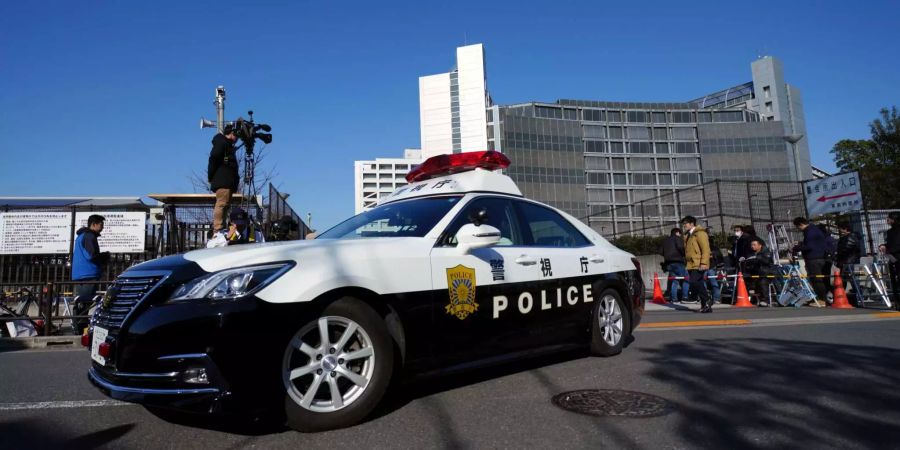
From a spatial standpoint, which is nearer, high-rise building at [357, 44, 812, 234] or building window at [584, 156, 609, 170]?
high-rise building at [357, 44, 812, 234]

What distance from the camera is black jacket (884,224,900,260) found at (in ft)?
32.8

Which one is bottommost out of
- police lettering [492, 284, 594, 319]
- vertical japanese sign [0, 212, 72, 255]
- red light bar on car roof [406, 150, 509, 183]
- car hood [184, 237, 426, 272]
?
police lettering [492, 284, 594, 319]

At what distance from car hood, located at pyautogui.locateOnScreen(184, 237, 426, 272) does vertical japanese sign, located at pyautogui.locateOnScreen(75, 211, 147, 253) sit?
965 cm

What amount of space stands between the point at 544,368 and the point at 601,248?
1413 mm

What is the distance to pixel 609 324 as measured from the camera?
5.11 meters

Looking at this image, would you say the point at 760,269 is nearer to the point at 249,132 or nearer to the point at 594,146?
the point at 249,132

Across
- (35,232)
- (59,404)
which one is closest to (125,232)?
(35,232)

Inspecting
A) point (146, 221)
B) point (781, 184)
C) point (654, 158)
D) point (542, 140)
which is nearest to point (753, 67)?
point (654, 158)

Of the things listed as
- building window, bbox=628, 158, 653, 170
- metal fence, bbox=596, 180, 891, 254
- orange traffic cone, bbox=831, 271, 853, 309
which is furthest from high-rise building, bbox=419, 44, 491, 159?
orange traffic cone, bbox=831, 271, 853, 309

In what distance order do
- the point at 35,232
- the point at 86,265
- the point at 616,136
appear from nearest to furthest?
the point at 86,265
the point at 35,232
the point at 616,136

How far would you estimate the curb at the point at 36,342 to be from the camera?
25.9 feet

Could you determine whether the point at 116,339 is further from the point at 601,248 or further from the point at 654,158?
the point at 654,158

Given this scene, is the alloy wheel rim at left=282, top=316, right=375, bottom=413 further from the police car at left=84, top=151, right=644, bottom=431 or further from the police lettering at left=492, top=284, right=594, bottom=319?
the police lettering at left=492, top=284, right=594, bottom=319

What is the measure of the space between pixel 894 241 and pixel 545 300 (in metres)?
9.43
